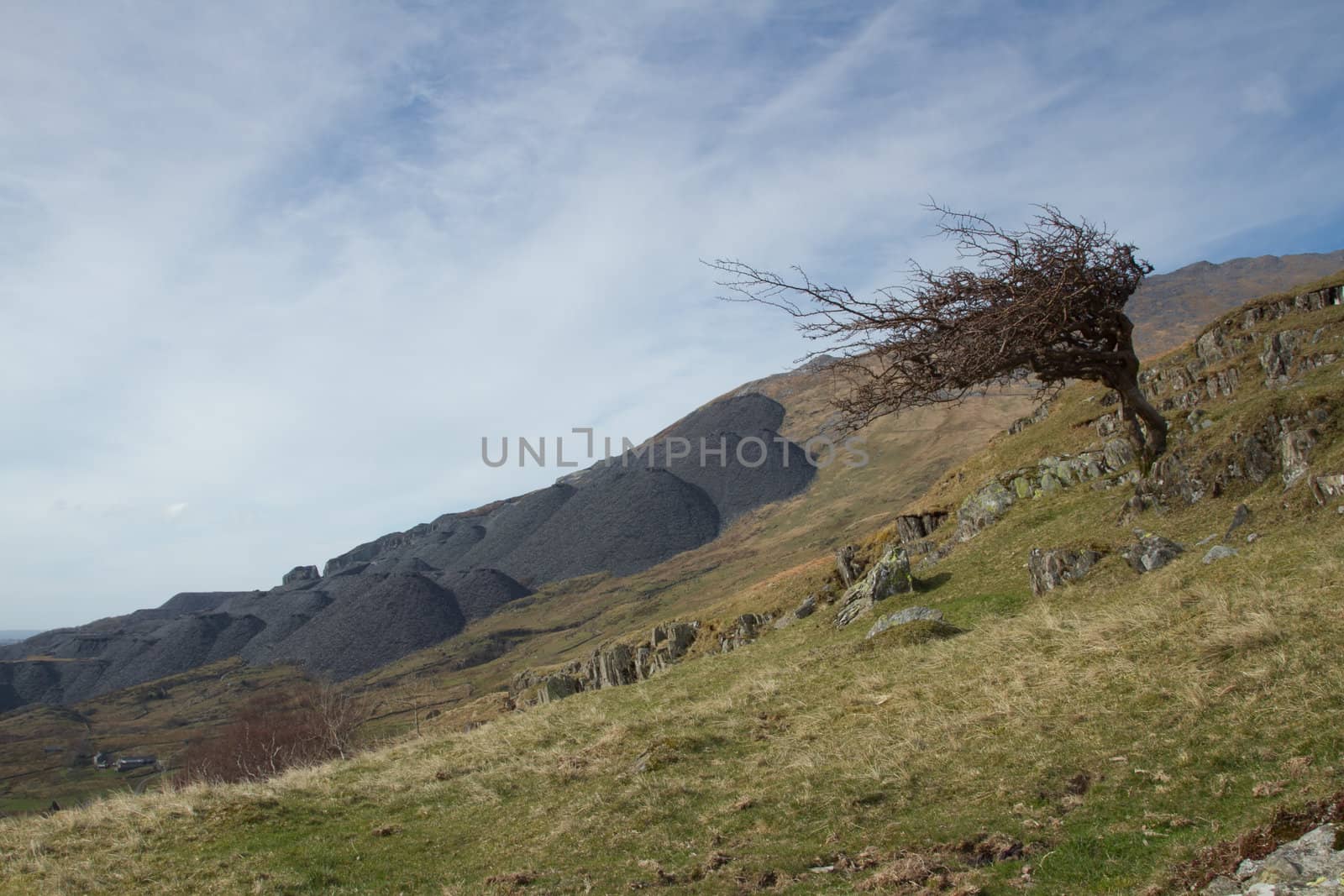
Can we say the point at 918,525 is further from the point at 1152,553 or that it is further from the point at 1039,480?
the point at 1152,553

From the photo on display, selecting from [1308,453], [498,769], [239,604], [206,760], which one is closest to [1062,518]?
[1308,453]

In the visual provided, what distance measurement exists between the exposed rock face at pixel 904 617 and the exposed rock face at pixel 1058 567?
2319mm

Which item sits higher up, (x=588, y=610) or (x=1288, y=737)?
(x=1288, y=737)

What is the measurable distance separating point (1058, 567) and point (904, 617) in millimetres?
3728

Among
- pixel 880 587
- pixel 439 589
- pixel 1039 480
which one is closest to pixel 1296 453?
pixel 880 587

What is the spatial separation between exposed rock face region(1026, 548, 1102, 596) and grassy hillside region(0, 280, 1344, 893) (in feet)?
1.23

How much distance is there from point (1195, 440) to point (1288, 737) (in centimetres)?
1397

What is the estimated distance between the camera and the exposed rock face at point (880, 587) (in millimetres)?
23625

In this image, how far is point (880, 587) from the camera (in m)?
23.9

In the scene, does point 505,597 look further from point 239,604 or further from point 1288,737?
point 1288,737

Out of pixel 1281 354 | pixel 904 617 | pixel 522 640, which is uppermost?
pixel 1281 354

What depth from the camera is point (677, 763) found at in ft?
40.9

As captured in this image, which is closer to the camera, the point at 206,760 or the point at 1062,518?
the point at 1062,518

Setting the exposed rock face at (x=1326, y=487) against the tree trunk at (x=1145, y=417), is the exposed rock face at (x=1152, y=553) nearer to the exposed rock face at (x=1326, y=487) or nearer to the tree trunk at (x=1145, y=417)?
the exposed rock face at (x=1326, y=487)
